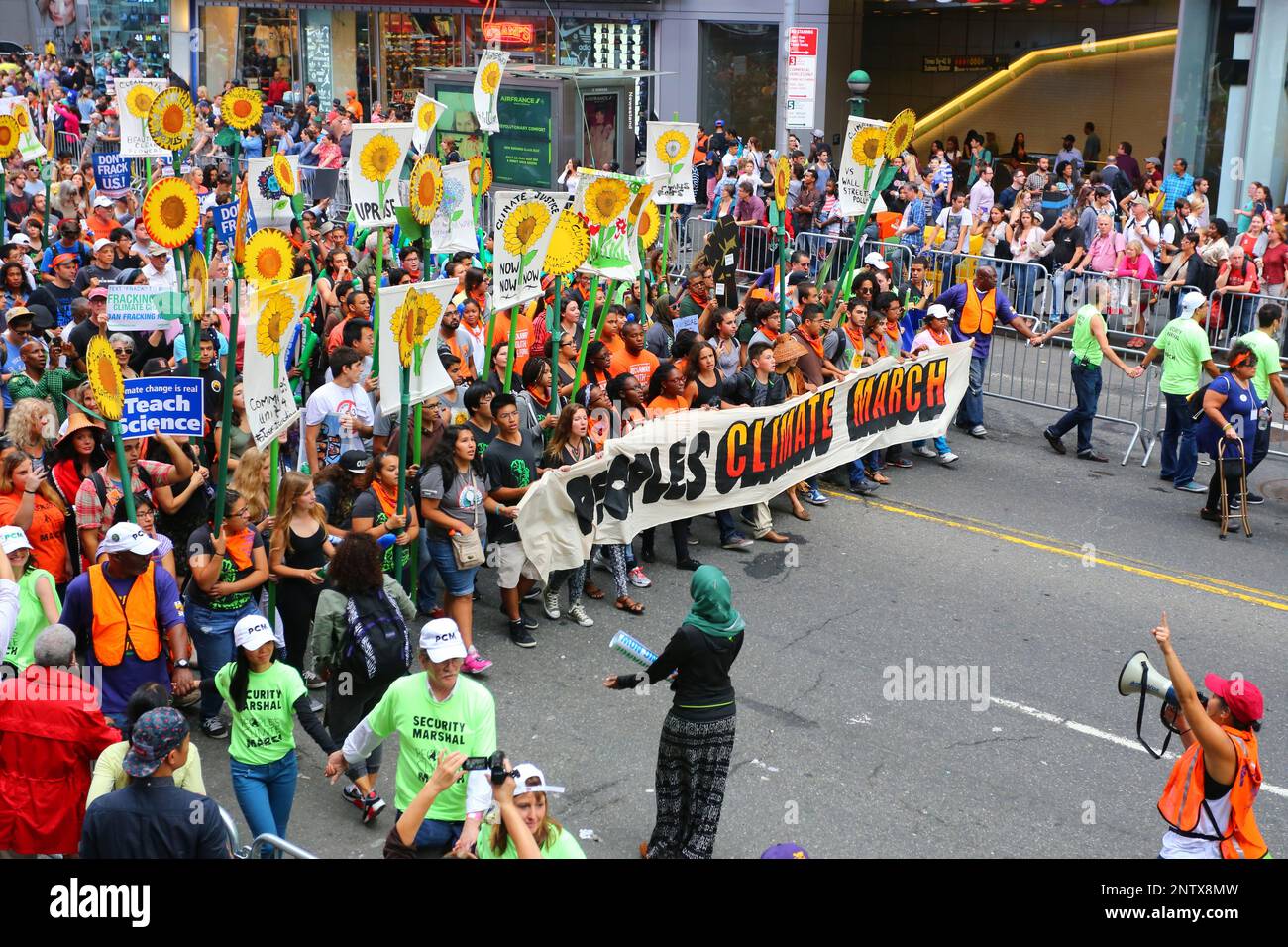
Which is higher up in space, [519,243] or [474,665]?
[519,243]

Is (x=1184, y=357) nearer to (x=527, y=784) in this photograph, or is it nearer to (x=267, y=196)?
(x=267, y=196)

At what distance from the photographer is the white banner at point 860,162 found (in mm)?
13375

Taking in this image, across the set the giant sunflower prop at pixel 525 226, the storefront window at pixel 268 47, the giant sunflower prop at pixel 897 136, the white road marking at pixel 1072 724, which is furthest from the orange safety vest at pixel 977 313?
the storefront window at pixel 268 47

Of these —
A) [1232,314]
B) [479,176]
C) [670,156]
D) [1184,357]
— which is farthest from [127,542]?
[1232,314]

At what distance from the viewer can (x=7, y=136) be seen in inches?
573

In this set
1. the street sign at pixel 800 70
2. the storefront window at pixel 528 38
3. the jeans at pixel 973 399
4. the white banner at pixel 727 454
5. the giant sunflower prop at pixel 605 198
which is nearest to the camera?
the white banner at pixel 727 454

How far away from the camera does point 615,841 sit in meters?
7.29

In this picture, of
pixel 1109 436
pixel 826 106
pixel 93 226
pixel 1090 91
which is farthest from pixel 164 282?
pixel 1090 91

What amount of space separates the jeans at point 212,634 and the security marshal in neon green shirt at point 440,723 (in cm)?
219

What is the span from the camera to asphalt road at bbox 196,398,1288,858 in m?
7.50

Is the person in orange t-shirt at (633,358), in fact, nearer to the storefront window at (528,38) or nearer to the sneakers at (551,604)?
the sneakers at (551,604)

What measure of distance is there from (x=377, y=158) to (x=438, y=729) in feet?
21.7
